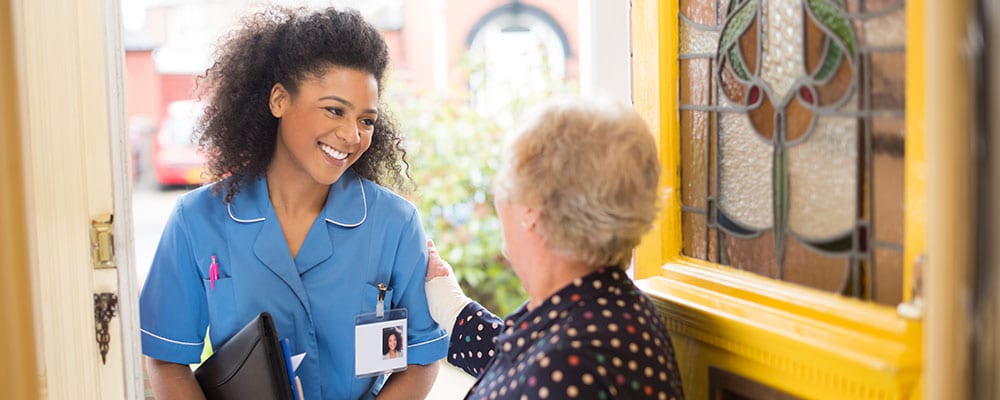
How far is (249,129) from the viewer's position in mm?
2184

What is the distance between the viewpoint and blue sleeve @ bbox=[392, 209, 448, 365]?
2164 millimetres

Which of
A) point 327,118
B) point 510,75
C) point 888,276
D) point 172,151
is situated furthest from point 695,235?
point 172,151

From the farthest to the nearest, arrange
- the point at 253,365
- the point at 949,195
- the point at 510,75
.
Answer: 1. the point at 510,75
2. the point at 253,365
3. the point at 949,195

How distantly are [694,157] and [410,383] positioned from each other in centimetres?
88

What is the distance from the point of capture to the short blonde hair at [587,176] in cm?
145

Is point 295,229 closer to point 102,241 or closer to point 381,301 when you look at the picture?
point 381,301

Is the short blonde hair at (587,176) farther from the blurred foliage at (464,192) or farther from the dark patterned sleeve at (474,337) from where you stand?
the blurred foliage at (464,192)

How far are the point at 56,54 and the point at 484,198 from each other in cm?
314

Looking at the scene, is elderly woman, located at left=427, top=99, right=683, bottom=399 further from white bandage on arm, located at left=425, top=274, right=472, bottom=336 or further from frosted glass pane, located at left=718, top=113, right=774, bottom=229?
white bandage on arm, located at left=425, top=274, right=472, bottom=336

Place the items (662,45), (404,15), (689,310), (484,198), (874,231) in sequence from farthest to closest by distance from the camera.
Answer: (404,15)
(484,198)
(662,45)
(689,310)
(874,231)

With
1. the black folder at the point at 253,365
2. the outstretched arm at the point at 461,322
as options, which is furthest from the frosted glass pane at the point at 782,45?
the black folder at the point at 253,365

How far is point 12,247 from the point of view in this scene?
1221 mm

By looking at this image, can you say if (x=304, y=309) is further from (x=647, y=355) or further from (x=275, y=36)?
(x=647, y=355)

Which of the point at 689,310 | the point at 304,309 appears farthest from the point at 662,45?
the point at 304,309
